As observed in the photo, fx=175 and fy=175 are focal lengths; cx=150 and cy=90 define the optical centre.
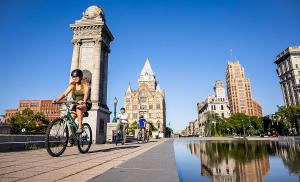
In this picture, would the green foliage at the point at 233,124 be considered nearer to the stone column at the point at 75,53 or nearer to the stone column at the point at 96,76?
the stone column at the point at 96,76

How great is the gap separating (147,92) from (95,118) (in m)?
67.6

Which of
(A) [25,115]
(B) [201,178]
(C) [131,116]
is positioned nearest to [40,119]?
(A) [25,115]

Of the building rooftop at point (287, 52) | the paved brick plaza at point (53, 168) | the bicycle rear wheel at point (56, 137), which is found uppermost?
the building rooftop at point (287, 52)

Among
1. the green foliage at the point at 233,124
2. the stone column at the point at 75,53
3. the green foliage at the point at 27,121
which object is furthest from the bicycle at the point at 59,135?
the green foliage at the point at 233,124

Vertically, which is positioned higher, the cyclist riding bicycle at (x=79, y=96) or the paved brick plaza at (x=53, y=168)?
the cyclist riding bicycle at (x=79, y=96)

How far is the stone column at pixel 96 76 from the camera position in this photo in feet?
43.6

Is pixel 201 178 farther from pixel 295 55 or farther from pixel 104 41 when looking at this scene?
pixel 295 55

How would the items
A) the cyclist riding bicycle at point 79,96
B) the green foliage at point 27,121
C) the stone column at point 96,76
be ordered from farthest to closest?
the green foliage at point 27,121 → the stone column at point 96,76 → the cyclist riding bicycle at point 79,96

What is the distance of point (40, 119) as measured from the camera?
47938mm

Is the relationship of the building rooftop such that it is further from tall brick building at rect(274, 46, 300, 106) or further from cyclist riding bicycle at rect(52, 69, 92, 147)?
cyclist riding bicycle at rect(52, 69, 92, 147)

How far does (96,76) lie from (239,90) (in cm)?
13428

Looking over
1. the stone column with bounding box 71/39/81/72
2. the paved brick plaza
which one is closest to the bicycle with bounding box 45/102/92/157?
the paved brick plaza

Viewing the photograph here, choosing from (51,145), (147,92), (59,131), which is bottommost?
(51,145)

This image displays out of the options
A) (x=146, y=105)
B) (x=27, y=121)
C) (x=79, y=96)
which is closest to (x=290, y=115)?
(x=146, y=105)
